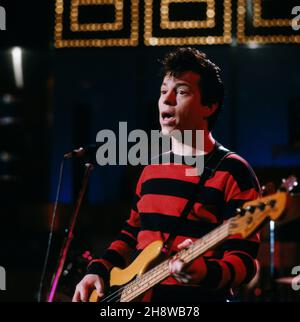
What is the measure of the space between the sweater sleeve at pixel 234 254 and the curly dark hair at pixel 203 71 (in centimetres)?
28

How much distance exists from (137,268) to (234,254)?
0.35 metres

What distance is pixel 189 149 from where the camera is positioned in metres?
2.23

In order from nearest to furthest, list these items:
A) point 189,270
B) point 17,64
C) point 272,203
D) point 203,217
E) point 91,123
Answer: point 272,203 < point 189,270 < point 203,217 < point 91,123 < point 17,64

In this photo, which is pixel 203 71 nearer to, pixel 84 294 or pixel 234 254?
pixel 234 254

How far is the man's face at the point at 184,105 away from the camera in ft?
7.48

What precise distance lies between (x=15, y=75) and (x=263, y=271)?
13.8ft

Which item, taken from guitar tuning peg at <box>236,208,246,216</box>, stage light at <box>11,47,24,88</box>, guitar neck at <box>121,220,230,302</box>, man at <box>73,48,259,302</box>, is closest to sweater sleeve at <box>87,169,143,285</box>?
man at <box>73,48,259,302</box>

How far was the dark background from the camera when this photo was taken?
473 cm

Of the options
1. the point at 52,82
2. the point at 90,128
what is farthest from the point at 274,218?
the point at 52,82

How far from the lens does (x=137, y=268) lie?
7.04ft

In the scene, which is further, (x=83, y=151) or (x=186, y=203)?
(x=83, y=151)

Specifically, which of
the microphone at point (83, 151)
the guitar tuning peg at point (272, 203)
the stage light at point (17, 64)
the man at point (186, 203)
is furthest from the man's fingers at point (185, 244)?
the stage light at point (17, 64)

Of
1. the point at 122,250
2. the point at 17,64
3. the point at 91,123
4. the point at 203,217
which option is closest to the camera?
the point at 203,217

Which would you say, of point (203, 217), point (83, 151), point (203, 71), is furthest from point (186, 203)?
point (83, 151)
